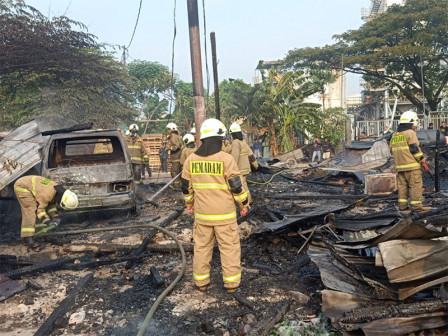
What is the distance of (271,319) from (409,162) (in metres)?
4.92

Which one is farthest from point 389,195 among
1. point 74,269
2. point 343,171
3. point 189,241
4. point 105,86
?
point 105,86

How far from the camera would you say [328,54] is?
24969 millimetres

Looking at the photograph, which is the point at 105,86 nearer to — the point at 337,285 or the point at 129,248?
the point at 129,248

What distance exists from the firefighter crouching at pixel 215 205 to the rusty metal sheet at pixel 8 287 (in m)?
2.06

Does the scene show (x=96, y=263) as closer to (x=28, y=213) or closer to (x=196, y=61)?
(x=28, y=213)

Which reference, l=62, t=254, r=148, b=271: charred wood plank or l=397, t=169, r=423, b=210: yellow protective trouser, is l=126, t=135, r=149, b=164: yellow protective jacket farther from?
l=397, t=169, r=423, b=210: yellow protective trouser

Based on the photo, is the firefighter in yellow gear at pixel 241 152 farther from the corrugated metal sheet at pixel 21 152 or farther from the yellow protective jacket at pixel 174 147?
the corrugated metal sheet at pixel 21 152

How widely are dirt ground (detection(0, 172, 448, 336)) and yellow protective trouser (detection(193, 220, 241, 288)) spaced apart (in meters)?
0.19

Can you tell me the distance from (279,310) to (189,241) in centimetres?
272

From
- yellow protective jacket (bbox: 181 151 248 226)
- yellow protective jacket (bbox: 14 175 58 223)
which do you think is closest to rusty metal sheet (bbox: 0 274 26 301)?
yellow protective jacket (bbox: 14 175 58 223)

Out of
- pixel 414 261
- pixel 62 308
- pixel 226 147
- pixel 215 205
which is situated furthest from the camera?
pixel 226 147

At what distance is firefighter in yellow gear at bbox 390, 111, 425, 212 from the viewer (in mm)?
6980

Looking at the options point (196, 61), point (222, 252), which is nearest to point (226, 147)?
point (196, 61)

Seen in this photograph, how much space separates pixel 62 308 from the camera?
12.5ft
